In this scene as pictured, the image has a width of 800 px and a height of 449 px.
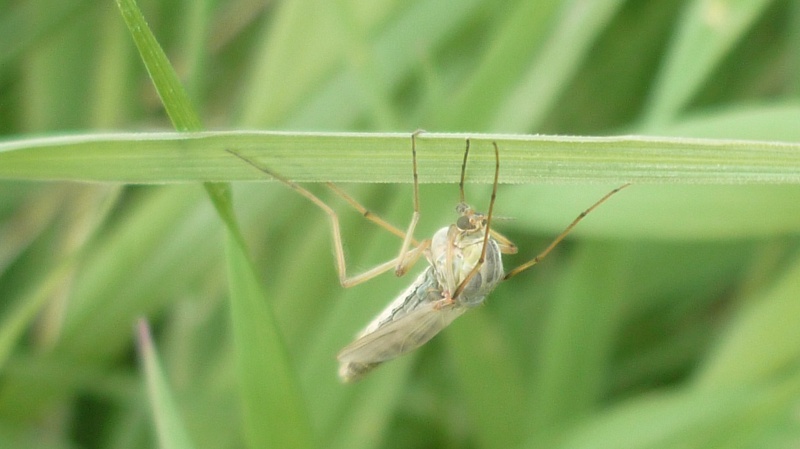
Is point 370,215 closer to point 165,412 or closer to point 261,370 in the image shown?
point 261,370

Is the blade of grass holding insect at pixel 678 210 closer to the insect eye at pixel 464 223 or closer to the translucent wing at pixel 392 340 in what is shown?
the insect eye at pixel 464 223

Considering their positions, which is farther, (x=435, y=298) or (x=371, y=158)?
(x=435, y=298)

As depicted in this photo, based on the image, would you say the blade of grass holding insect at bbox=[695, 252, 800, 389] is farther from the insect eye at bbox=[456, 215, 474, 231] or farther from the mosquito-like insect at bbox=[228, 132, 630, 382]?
the insect eye at bbox=[456, 215, 474, 231]

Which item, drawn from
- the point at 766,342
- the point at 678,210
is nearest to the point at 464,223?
the point at 678,210

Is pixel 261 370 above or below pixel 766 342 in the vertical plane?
below

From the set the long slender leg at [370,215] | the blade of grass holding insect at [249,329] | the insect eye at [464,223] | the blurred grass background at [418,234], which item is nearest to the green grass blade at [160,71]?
the blade of grass holding insect at [249,329]

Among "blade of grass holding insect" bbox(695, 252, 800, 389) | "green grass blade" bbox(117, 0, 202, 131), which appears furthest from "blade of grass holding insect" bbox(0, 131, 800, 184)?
"blade of grass holding insect" bbox(695, 252, 800, 389)
